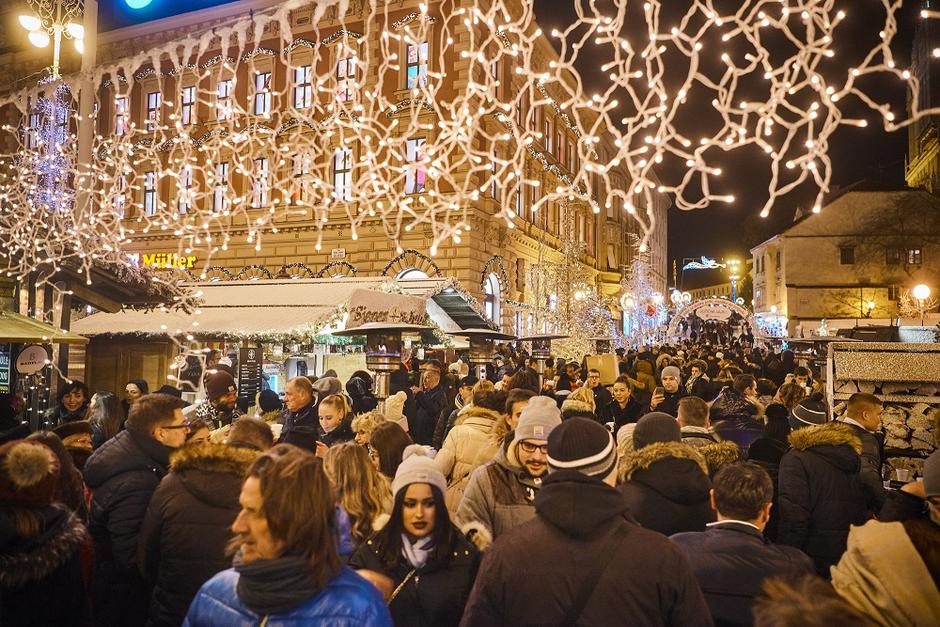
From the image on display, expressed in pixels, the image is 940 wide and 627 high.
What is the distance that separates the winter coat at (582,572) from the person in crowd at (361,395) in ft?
23.2

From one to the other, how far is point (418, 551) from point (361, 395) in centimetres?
689

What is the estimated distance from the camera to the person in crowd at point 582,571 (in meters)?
2.10

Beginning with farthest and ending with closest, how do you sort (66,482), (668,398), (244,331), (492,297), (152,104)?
(152,104)
(492,297)
(244,331)
(668,398)
(66,482)

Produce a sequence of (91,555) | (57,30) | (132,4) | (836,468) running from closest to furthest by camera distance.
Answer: (91,555)
(836,468)
(57,30)
(132,4)

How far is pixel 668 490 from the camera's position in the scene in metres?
3.40

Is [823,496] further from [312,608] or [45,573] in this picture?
[45,573]

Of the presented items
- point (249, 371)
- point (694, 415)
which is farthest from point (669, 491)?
point (249, 371)

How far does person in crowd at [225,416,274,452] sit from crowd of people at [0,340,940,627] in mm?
16

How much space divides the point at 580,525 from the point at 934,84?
4772cm

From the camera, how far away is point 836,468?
13.3 feet

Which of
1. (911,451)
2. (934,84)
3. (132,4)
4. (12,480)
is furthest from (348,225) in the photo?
(934,84)

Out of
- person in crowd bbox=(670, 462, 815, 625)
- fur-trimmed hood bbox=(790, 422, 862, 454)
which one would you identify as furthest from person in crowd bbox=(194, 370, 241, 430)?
person in crowd bbox=(670, 462, 815, 625)

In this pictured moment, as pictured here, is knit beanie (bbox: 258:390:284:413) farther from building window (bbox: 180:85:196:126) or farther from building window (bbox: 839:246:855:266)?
building window (bbox: 839:246:855:266)

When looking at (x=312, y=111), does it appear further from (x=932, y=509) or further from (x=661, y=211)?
(x=661, y=211)
